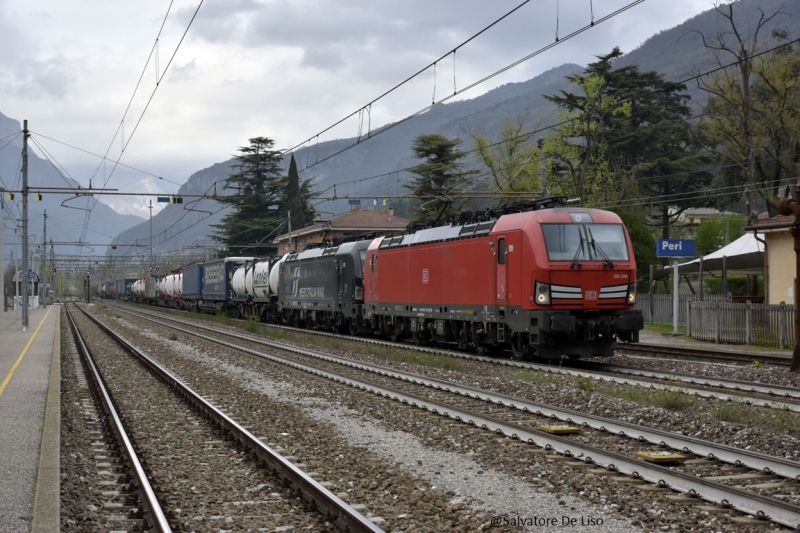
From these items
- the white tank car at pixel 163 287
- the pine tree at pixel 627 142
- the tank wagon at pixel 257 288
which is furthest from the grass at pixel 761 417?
the white tank car at pixel 163 287

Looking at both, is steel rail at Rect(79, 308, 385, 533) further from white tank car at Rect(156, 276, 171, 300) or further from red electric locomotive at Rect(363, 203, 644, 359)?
white tank car at Rect(156, 276, 171, 300)

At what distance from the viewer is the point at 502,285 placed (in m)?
19.9

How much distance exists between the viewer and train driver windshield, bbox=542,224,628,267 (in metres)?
18.6

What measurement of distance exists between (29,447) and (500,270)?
1226cm

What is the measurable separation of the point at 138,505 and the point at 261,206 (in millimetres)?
76710

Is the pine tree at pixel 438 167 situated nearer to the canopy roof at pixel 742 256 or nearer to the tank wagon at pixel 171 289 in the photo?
the tank wagon at pixel 171 289

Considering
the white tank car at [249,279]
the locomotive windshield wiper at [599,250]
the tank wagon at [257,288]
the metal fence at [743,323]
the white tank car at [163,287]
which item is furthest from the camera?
the white tank car at [163,287]

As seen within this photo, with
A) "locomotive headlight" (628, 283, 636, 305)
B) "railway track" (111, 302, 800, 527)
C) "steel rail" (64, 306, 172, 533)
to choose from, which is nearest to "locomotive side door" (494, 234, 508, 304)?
"locomotive headlight" (628, 283, 636, 305)

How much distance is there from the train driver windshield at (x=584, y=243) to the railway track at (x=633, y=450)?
4573 mm

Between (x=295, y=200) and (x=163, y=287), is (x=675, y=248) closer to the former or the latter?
(x=295, y=200)

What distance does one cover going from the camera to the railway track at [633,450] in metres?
7.32

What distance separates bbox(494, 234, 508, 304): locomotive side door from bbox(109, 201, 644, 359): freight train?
0.02m

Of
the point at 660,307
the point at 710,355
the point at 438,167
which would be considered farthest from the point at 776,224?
the point at 438,167

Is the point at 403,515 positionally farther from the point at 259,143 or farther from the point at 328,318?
the point at 259,143
